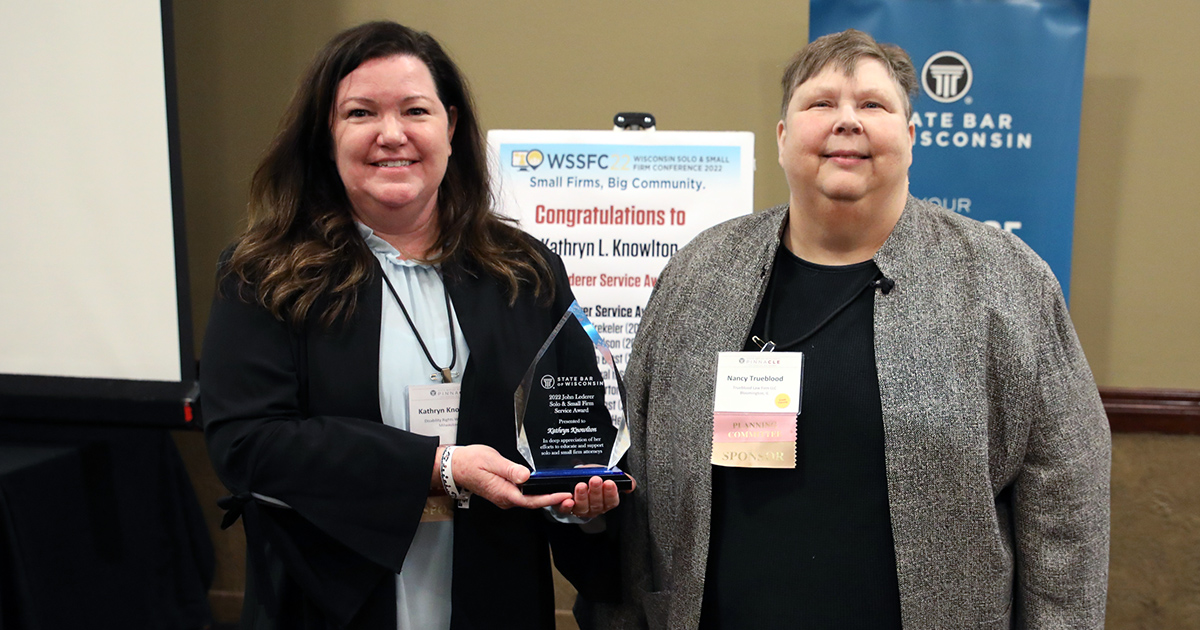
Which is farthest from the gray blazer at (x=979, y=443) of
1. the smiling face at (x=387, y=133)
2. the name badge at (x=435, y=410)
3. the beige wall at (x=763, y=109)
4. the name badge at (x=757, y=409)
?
the beige wall at (x=763, y=109)

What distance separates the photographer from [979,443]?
124 centimetres

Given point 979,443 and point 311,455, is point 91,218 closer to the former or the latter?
point 311,455

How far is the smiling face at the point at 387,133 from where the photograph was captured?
1350 millimetres

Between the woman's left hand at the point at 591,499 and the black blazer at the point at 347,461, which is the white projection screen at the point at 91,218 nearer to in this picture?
the black blazer at the point at 347,461

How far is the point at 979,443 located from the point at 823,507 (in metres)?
0.26

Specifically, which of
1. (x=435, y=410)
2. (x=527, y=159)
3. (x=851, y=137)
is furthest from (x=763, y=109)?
(x=435, y=410)

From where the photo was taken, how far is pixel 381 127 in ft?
4.42

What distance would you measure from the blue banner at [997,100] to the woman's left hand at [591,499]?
1.64m

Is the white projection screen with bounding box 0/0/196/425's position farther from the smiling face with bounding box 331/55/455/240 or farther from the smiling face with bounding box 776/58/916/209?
the smiling face with bounding box 776/58/916/209

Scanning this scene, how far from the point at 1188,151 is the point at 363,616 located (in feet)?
9.45

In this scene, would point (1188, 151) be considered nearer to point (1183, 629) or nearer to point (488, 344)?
point (1183, 629)

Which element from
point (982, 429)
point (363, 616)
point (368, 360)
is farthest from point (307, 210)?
point (982, 429)

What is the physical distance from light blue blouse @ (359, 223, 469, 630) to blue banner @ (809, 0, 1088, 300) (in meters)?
1.62

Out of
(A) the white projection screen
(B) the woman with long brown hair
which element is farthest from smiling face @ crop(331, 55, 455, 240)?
(A) the white projection screen
